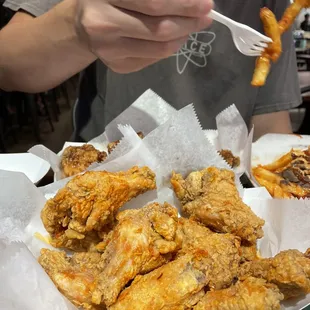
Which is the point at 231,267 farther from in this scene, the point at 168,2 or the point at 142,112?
the point at 142,112

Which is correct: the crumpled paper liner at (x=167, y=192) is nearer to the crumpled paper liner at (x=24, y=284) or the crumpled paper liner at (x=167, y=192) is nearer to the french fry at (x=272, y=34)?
the crumpled paper liner at (x=24, y=284)

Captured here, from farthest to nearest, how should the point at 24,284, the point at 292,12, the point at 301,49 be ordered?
the point at 301,49, the point at 292,12, the point at 24,284

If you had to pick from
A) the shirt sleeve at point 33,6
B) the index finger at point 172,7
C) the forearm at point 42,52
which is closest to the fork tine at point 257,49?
the index finger at point 172,7

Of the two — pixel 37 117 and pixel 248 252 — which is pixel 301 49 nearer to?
pixel 37 117

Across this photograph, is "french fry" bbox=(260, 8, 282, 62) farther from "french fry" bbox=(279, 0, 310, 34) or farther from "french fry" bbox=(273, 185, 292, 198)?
"french fry" bbox=(273, 185, 292, 198)

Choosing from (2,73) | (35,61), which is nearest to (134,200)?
(35,61)

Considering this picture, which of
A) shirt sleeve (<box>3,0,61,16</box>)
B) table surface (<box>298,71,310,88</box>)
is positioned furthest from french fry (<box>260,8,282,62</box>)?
table surface (<box>298,71,310,88</box>)

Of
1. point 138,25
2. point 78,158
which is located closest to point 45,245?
point 78,158
